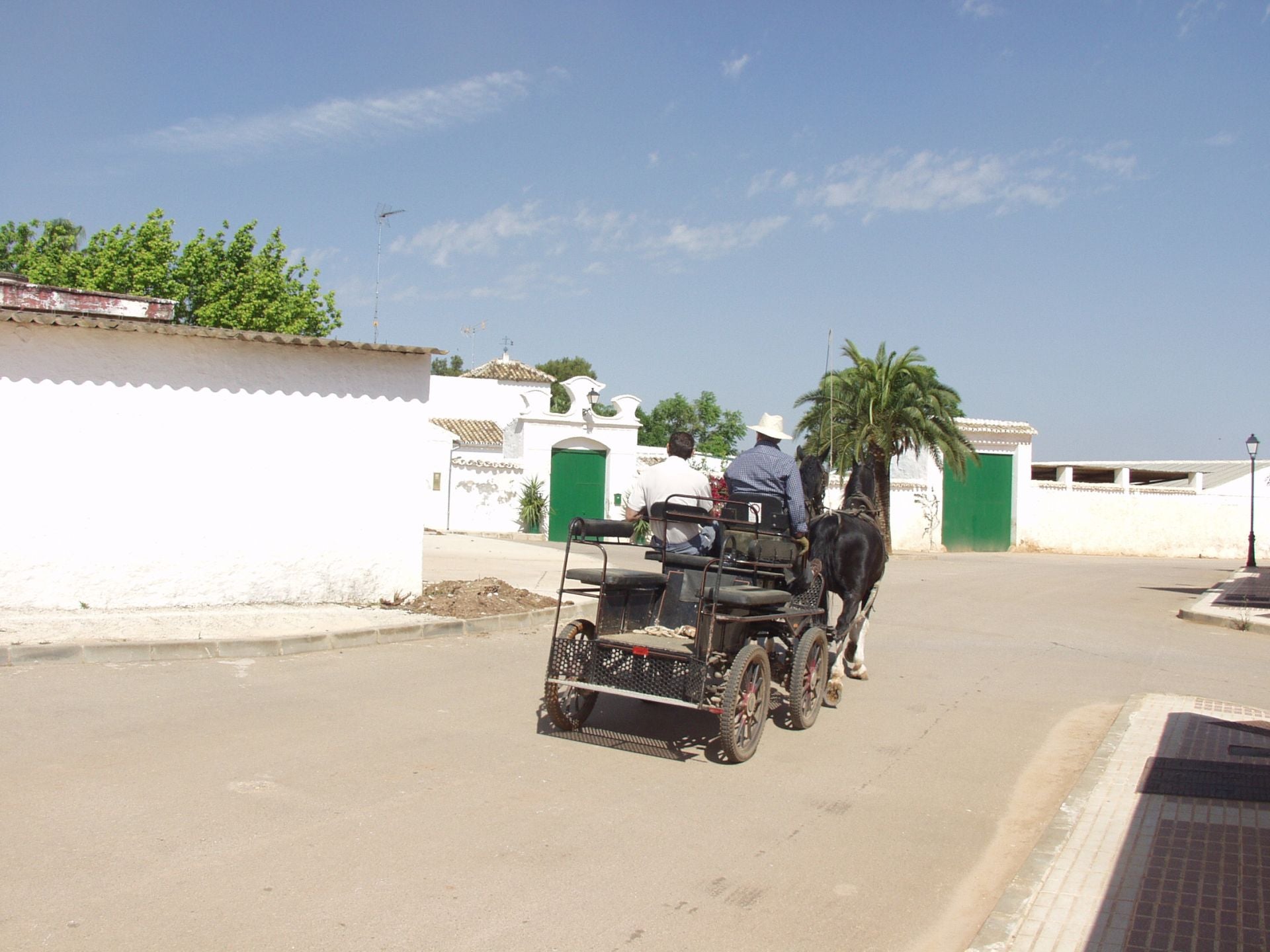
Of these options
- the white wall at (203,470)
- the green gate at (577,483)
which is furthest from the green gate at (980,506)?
the white wall at (203,470)

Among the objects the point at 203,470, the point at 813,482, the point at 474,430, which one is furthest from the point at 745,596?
the point at 474,430

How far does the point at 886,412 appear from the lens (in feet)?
94.4

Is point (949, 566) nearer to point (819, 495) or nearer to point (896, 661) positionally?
point (896, 661)

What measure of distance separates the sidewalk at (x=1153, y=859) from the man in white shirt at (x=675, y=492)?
286cm

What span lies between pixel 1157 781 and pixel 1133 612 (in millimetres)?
10957

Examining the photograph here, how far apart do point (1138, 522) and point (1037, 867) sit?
34.8 meters

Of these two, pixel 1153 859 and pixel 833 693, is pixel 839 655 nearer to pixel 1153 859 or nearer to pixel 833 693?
pixel 833 693

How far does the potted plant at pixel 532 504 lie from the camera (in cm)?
2895

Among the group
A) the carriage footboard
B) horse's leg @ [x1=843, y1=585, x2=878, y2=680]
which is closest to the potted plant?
horse's leg @ [x1=843, y1=585, x2=878, y2=680]

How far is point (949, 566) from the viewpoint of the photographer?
25562mm

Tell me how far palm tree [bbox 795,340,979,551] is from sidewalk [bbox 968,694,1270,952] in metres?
21.0

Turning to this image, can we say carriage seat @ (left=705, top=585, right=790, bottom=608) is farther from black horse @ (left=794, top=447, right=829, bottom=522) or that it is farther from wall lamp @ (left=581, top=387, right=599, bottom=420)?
wall lamp @ (left=581, top=387, right=599, bottom=420)

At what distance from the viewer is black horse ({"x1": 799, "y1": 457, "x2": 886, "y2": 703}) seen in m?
8.87

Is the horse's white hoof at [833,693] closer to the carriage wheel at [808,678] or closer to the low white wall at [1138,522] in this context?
the carriage wheel at [808,678]
